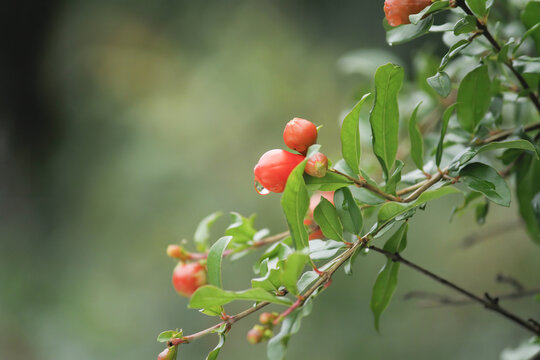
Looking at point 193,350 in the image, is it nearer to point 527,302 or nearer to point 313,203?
point 527,302

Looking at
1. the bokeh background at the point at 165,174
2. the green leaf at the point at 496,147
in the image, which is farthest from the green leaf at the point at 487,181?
the bokeh background at the point at 165,174

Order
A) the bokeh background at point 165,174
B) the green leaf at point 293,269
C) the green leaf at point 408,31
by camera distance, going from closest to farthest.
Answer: the green leaf at point 293,269 < the green leaf at point 408,31 < the bokeh background at point 165,174

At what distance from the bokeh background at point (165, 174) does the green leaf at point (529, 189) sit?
95 cm

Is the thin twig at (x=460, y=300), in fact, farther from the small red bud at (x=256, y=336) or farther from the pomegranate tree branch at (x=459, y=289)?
the small red bud at (x=256, y=336)

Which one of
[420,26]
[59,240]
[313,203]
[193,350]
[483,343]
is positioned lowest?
[483,343]

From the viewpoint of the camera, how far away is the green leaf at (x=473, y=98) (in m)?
0.52

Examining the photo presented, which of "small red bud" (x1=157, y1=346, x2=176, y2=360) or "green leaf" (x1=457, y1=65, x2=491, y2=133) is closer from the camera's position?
"small red bud" (x1=157, y1=346, x2=176, y2=360)

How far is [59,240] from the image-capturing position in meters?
2.10

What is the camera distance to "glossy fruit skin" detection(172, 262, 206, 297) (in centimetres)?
59

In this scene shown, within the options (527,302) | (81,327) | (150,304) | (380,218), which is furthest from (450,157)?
(81,327)

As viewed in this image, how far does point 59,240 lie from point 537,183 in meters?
1.93

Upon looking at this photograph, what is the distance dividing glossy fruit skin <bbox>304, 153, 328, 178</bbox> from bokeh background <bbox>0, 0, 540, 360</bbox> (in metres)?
1.20

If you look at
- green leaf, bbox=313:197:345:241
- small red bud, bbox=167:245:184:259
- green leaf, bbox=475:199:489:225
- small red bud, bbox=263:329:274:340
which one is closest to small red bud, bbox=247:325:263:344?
small red bud, bbox=263:329:274:340

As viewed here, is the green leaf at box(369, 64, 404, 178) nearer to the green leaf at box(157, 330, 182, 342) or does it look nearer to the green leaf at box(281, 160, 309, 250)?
the green leaf at box(281, 160, 309, 250)
